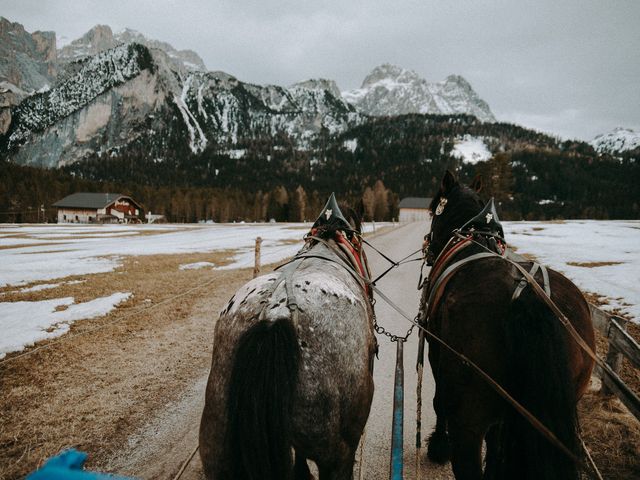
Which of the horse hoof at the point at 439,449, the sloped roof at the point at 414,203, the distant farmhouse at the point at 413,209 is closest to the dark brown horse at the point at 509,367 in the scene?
the horse hoof at the point at 439,449

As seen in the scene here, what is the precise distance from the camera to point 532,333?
80.4 inches

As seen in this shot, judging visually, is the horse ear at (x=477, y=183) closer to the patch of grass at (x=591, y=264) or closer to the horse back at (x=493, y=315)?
the horse back at (x=493, y=315)

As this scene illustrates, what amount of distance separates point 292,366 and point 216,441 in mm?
677

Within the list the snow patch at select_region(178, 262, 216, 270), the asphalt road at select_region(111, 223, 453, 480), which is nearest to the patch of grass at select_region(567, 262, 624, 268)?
the asphalt road at select_region(111, 223, 453, 480)

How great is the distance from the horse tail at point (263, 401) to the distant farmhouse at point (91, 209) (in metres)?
95.2

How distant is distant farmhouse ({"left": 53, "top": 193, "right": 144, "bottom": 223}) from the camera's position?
7994 cm

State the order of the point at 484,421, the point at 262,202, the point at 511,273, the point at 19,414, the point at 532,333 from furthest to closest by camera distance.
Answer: the point at 262,202 → the point at 19,414 → the point at 511,273 → the point at 484,421 → the point at 532,333

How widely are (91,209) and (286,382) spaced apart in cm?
9718

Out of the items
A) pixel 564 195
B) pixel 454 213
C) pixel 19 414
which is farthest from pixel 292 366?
pixel 564 195

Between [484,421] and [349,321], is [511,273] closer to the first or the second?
[484,421]

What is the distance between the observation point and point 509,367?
2145 millimetres

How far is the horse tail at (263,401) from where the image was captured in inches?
71.1

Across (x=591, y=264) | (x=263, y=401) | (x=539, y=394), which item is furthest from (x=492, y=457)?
(x=591, y=264)

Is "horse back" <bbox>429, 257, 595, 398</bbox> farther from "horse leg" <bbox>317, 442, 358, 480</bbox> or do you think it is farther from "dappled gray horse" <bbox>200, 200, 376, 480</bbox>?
"horse leg" <bbox>317, 442, 358, 480</bbox>
